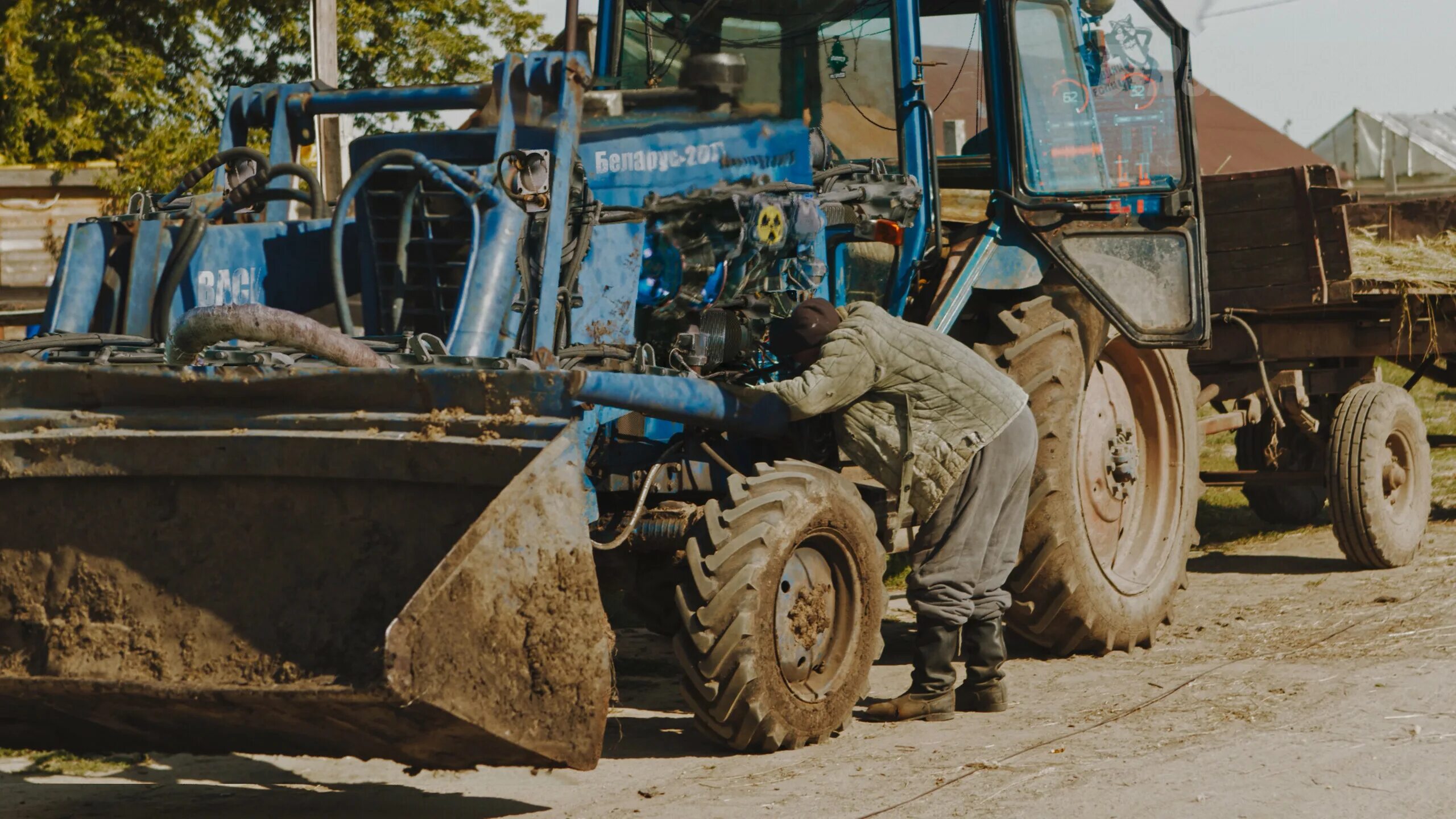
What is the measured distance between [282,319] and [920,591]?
8.62 feet

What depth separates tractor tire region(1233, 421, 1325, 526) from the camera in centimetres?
1048

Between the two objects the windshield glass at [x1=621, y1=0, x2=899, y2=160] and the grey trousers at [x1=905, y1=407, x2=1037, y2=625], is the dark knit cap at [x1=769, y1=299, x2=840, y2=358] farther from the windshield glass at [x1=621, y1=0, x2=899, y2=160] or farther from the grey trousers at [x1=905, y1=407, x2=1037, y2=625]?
the windshield glass at [x1=621, y1=0, x2=899, y2=160]

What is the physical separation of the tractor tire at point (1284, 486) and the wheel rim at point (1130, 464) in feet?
6.21

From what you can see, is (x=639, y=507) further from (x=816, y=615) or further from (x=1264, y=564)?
(x=1264, y=564)

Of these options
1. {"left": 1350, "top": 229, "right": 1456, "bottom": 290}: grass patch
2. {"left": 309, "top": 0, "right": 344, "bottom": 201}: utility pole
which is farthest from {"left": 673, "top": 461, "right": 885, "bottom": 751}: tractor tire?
{"left": 309, "top": 0, "right": 344, "bottom": 201}: utility pole

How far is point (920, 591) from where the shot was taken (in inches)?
257

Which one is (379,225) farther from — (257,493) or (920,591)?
(920,591)

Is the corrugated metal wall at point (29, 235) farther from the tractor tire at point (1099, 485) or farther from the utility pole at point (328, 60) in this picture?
the tractor tire at point (1099, 485)

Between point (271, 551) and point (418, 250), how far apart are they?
1453 millimetres

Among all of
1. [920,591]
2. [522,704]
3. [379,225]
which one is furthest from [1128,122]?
[522,704]

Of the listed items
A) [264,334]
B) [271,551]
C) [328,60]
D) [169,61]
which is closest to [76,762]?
[271,551]

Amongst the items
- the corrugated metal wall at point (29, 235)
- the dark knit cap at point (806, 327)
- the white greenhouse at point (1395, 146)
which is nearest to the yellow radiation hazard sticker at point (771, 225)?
the dark knit cap at point (806, 327)

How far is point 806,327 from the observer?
623 centimetres

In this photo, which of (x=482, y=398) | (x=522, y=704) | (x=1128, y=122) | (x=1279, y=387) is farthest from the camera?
(x=1279, y=387)
